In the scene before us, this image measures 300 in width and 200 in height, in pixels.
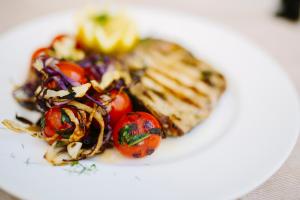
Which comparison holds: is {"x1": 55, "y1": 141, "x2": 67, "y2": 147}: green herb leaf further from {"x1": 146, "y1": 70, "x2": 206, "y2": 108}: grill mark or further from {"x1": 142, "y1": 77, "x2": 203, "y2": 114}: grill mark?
{"x1": 146, "y1": 70, "x2": 206, "y2": 108}: grill mark

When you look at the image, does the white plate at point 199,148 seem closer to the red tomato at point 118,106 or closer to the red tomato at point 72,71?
the red tomato at point 118,106

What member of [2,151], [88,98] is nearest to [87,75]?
[88,98]

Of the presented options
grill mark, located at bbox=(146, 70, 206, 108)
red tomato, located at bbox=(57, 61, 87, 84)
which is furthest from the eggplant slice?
red tomato, located at bbox=(57, 61, 87, 84)

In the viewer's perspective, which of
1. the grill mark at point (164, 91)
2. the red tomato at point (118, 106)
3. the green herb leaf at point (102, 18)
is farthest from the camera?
the green herb leaf at point (102, 18)

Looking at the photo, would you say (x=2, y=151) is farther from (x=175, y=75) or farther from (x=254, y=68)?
(x=254, y=68)

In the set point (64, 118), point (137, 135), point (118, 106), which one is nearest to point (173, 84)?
point (118, 106)

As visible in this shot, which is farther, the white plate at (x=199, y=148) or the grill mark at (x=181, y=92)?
the grill mark at (x=181, y=92)

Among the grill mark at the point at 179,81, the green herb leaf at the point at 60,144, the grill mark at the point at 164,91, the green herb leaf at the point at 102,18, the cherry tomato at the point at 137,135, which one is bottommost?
the green herb leaf at the point at 60,144

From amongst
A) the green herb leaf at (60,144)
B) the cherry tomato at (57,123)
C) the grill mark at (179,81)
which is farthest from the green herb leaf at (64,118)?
the grill mark at (179,81)
